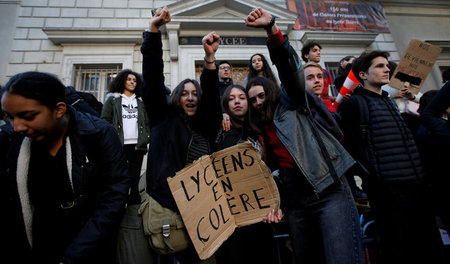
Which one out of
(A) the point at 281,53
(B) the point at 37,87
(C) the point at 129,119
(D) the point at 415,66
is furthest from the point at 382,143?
(C) the point at 129,119

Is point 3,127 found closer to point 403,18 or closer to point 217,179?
point 217,179

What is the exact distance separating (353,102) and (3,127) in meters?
2.83

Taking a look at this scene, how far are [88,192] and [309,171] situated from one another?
148 cm

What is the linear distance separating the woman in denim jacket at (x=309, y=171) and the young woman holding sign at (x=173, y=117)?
56 cm

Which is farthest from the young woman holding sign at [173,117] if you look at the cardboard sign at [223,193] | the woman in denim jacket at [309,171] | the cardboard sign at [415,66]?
the cardboard sign at [415,66]

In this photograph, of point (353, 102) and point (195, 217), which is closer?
point (195, 217)

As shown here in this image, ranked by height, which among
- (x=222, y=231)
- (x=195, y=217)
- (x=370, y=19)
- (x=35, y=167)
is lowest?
(x=222, y=231)

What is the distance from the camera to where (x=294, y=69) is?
5.31 feet

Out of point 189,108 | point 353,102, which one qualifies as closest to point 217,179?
point 189,108

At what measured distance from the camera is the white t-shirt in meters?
3.37

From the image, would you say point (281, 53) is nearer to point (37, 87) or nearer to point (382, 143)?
point (382, 143)

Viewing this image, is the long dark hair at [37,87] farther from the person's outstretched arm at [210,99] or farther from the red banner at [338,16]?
the red banner at [338,16]

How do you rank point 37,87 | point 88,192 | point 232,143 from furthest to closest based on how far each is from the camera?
point 232,143 < point 88,192 < point 37,87

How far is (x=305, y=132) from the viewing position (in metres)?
1.70
